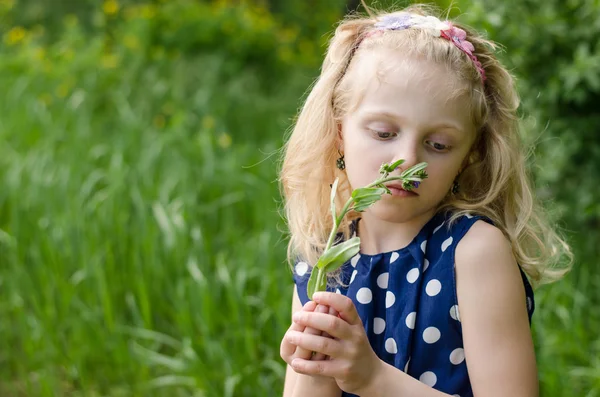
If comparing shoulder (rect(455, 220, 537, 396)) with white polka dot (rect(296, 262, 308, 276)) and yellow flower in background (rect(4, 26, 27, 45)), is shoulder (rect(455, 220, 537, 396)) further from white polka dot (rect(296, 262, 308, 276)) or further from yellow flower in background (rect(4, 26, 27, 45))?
yellow flower in background (rect(4, 26, 27, 45))

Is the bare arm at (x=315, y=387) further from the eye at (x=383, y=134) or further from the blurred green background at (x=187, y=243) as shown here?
the blurred green background at (x=187, y=243)

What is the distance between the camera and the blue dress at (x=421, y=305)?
5.17 ft

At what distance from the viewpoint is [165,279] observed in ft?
10.6

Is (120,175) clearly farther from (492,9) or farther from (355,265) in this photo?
(355,265)

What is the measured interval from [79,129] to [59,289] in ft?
4.63

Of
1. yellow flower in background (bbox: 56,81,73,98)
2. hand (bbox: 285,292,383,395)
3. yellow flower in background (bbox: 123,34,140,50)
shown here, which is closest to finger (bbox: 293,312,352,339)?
hand (bbox: 285,292,383,395)

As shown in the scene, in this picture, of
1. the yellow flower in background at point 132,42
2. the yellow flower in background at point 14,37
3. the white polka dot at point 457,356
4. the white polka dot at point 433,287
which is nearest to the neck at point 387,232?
the white polka dot at point 433,287

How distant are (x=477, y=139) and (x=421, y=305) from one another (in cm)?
36

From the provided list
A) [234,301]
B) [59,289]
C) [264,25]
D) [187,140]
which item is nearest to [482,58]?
[234,301]

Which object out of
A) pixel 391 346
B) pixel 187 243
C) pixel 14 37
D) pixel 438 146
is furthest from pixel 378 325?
pixel 14 37

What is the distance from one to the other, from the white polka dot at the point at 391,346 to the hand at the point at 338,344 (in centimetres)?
14

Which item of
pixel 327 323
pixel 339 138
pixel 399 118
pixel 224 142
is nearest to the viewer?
pixel 327 323

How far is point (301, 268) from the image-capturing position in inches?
72.7

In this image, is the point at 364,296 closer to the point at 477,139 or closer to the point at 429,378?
the point at 429,378
